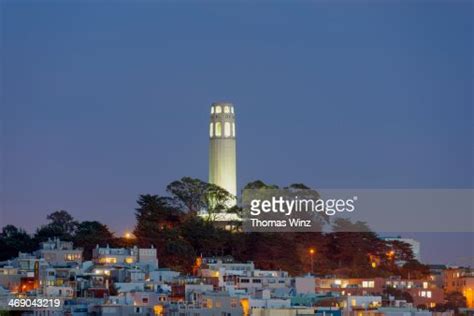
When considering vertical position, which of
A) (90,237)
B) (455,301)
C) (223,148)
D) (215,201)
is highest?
(223,148)

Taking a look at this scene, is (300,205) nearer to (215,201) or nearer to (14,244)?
(215,201)

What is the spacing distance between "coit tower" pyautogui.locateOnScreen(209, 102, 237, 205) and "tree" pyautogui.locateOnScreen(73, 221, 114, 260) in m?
3.52

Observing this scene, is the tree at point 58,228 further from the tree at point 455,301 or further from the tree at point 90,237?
the tree at point 455,301

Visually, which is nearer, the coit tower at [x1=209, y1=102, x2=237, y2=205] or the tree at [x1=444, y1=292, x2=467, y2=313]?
the tree at [x1=444, y1=292, x2=467, y2=313]

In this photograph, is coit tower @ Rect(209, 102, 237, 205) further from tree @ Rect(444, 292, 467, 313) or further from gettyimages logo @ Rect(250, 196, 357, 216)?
tree @ Rect(444, 292, 467, 313)

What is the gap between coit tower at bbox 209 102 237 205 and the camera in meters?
48.8

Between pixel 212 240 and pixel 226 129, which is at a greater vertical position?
pixel 226 129

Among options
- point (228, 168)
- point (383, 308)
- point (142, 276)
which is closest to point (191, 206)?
point (228, 168)

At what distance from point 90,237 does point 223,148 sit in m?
5.16

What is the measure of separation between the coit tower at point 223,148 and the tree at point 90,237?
352cm

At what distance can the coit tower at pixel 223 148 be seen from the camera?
48844 mm

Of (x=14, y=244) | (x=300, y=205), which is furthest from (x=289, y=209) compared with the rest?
(x=14, y=244)

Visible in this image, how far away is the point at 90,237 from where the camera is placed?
151 ft

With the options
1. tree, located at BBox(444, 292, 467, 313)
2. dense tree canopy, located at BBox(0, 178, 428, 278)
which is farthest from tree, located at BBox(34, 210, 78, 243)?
tree, located at BBox(444, 292, 467, 313)
